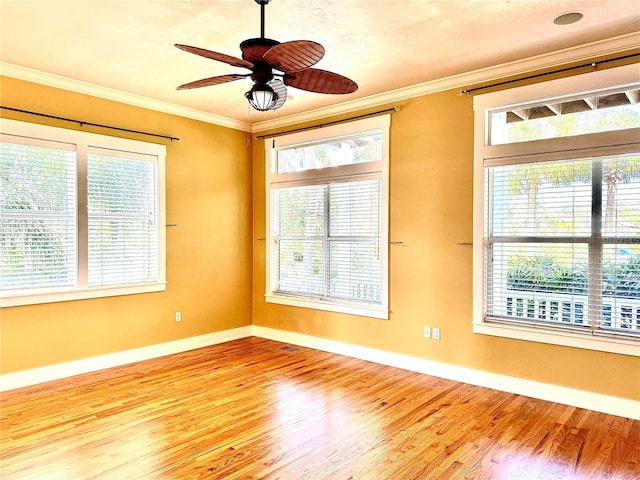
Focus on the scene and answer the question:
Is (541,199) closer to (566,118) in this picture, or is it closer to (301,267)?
(566,118)

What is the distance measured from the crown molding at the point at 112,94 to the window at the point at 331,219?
757 millimetres

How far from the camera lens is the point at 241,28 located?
3.08 m

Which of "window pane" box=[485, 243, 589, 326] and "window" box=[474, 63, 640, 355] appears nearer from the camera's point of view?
"window" box=[474, 63, 640, 355]

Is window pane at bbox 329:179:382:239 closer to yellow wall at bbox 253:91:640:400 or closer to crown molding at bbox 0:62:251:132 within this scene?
yellow wall at bbox 253:91:640:400

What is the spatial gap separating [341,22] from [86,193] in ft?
9.83

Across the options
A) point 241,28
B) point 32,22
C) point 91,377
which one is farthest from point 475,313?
point 32,22

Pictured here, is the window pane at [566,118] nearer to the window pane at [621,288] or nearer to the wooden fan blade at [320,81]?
the window pane at [621,288]

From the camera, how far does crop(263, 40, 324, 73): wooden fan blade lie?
6.76 feet

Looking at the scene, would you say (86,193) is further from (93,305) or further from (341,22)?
(341,22)

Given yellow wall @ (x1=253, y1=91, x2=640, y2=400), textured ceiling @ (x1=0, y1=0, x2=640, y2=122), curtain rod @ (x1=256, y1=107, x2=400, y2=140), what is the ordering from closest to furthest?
textured ceiling @ (x1=0, y1=0, x2=640, y2=122) < yellow wall @ (x1=253, y1=91, x2=640, y2=400) < curtain rod @ (x1=256, y1=107, x2=400, y2=140)

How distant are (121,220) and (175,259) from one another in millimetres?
785

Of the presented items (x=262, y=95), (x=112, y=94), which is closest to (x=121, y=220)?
(x=112, y=94)

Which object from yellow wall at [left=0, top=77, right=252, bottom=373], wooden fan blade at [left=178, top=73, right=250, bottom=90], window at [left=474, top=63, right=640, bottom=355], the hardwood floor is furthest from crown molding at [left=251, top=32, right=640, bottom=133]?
the hardwood floor

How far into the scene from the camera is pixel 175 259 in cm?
511
